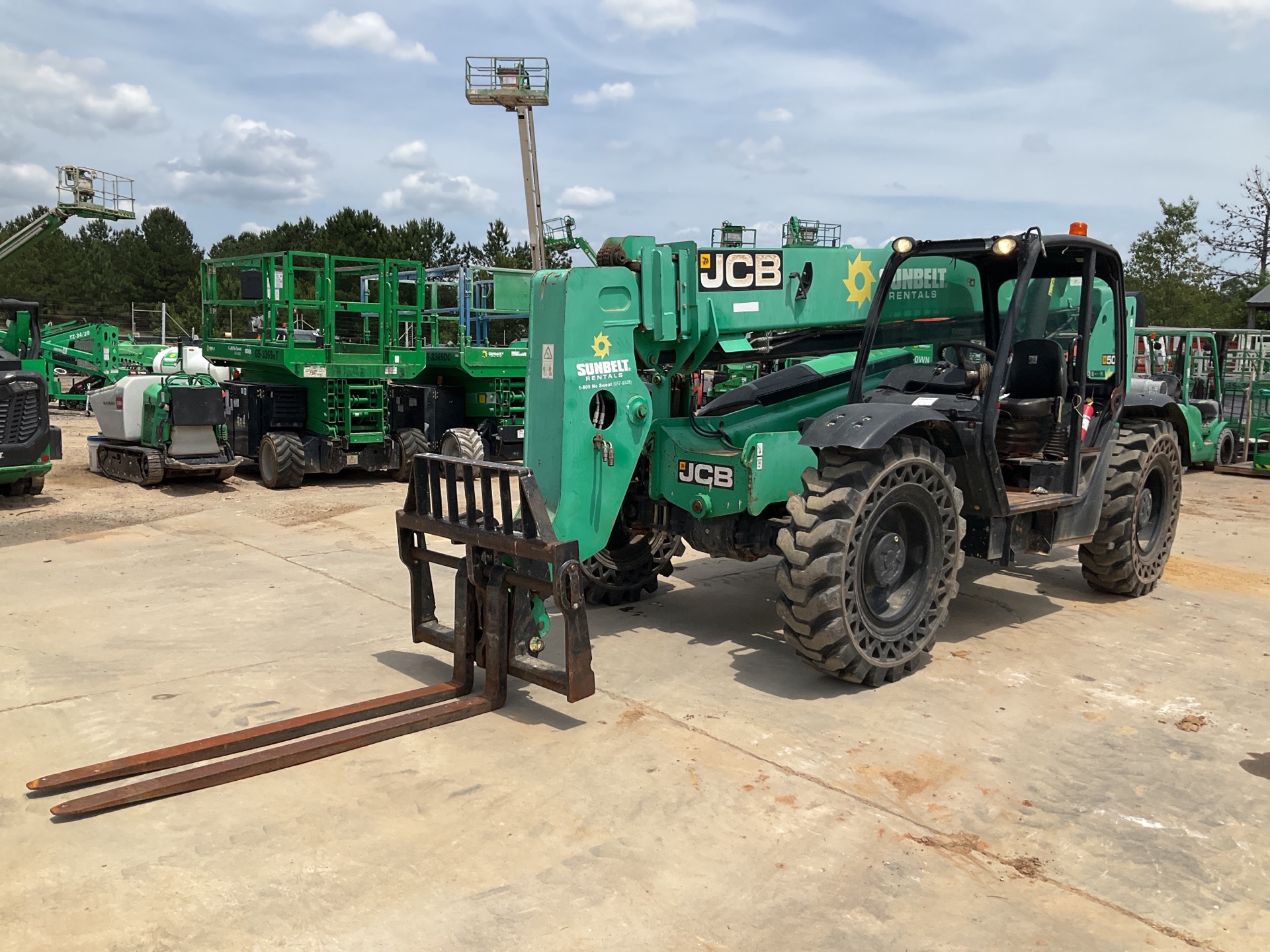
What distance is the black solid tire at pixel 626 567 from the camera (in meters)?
7.03

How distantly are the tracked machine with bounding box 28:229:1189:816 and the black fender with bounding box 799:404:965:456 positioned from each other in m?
0.02

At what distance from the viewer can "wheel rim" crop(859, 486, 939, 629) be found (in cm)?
556

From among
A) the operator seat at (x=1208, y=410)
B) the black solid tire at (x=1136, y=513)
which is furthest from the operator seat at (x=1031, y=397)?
the operator seat at (x=1208, y=410)

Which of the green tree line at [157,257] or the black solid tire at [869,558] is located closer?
the black solid tire at [869,558]

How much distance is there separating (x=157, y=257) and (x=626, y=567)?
62724 millimetres

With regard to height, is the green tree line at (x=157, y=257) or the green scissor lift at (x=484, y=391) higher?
the green tree line at (x=157, y=257)

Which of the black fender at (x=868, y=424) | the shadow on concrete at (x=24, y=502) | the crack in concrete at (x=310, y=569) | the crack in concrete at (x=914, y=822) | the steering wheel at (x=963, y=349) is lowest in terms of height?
the crack in concrete at (x=914, y=822)

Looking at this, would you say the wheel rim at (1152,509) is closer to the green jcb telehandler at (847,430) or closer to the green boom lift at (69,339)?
the green jcb telehandler at (847,430)

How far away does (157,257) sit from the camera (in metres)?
61.3

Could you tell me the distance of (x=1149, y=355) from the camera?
1555cm

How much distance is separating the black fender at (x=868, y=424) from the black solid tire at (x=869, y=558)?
10cm

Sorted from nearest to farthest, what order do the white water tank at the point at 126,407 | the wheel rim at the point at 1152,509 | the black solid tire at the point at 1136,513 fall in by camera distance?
the black solid tire at the point at 1136,513, the wheel rim at the point at 1152,509, the white water tank at the point at 126,407

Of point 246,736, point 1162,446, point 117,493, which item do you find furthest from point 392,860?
point 117,493

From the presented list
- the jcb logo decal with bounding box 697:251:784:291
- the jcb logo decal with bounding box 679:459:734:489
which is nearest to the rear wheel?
the jcb logo decal with bounding box 697:251:784:291
